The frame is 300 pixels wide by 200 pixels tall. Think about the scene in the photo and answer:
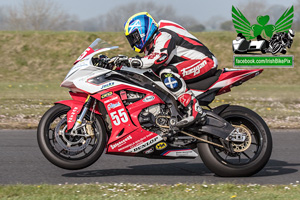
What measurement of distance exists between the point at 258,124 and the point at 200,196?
1491 millimetres

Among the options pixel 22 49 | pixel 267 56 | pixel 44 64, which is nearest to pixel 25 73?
pixel 44 64

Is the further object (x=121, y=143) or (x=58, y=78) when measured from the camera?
(x=58, y=78)

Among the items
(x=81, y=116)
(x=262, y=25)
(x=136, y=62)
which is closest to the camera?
(x=136, y=62)

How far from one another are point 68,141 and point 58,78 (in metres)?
17.8

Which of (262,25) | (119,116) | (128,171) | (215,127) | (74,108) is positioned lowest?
(128,171)

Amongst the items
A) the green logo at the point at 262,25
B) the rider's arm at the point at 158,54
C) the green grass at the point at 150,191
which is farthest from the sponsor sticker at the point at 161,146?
the green logo at the point at 262,25

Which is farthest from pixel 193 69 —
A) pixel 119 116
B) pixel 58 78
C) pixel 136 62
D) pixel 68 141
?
pixel 58 78

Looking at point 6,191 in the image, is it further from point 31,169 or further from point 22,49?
point 22,49

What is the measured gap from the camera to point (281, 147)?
8.25m

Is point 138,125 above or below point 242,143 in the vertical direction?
above

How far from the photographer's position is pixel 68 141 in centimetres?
596

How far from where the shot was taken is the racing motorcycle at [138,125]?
5.96 metres

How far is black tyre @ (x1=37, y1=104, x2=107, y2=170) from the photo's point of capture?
595 cm

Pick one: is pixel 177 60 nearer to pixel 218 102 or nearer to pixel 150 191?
pixel 150 191
